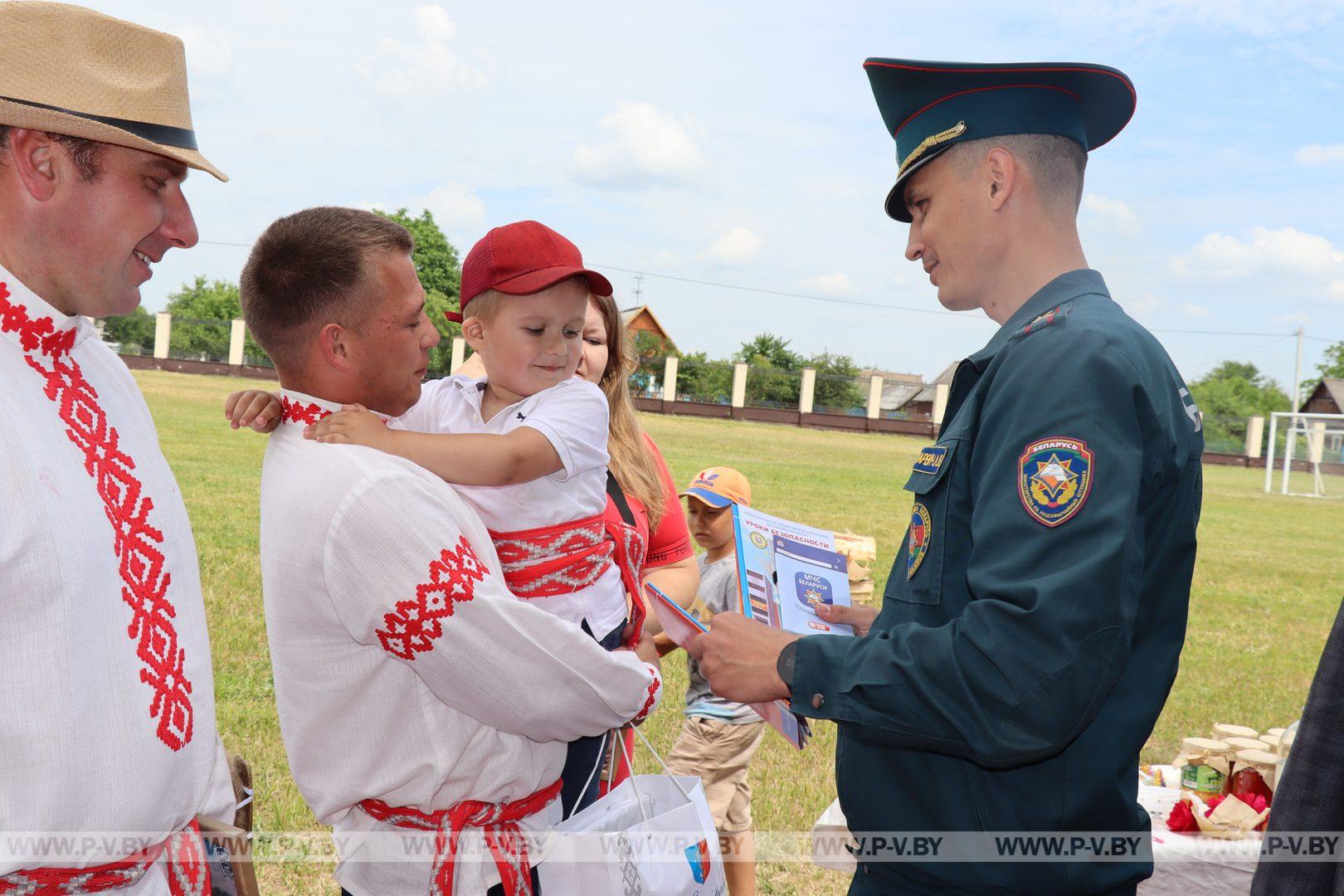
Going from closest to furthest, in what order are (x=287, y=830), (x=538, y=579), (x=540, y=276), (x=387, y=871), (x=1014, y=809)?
(x=1014, y=809) → (x=387, y=871) → (x=538, y=579) → (x=540, y=276) → (x=287, y=830)

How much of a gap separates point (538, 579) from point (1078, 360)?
4.54ft

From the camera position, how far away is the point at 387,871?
216 centimetres

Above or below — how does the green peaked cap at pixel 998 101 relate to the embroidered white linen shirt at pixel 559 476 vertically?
above

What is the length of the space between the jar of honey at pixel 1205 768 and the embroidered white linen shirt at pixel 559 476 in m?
3.09

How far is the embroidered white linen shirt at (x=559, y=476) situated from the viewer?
8.59 ft

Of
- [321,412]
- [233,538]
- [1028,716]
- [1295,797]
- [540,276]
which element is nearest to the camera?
[1295,797]

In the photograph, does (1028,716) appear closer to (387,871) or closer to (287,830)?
(387,871)

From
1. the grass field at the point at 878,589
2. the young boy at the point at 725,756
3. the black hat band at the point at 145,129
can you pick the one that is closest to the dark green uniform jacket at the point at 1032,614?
the black hat band at the point at 145,129

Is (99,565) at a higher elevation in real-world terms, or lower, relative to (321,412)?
lower

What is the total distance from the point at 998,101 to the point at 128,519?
1976 mm

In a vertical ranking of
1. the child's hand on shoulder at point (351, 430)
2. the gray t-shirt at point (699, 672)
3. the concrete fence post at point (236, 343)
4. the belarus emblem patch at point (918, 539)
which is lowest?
the gray t-shirt at point (699, 672)

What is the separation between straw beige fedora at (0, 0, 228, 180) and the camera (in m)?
1.83

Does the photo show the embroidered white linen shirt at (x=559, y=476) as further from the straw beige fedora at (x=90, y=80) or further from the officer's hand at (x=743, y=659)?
the straw beige fedora at (x=90, y=80)

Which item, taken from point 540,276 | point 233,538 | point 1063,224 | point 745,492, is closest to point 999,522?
point 1063,224
